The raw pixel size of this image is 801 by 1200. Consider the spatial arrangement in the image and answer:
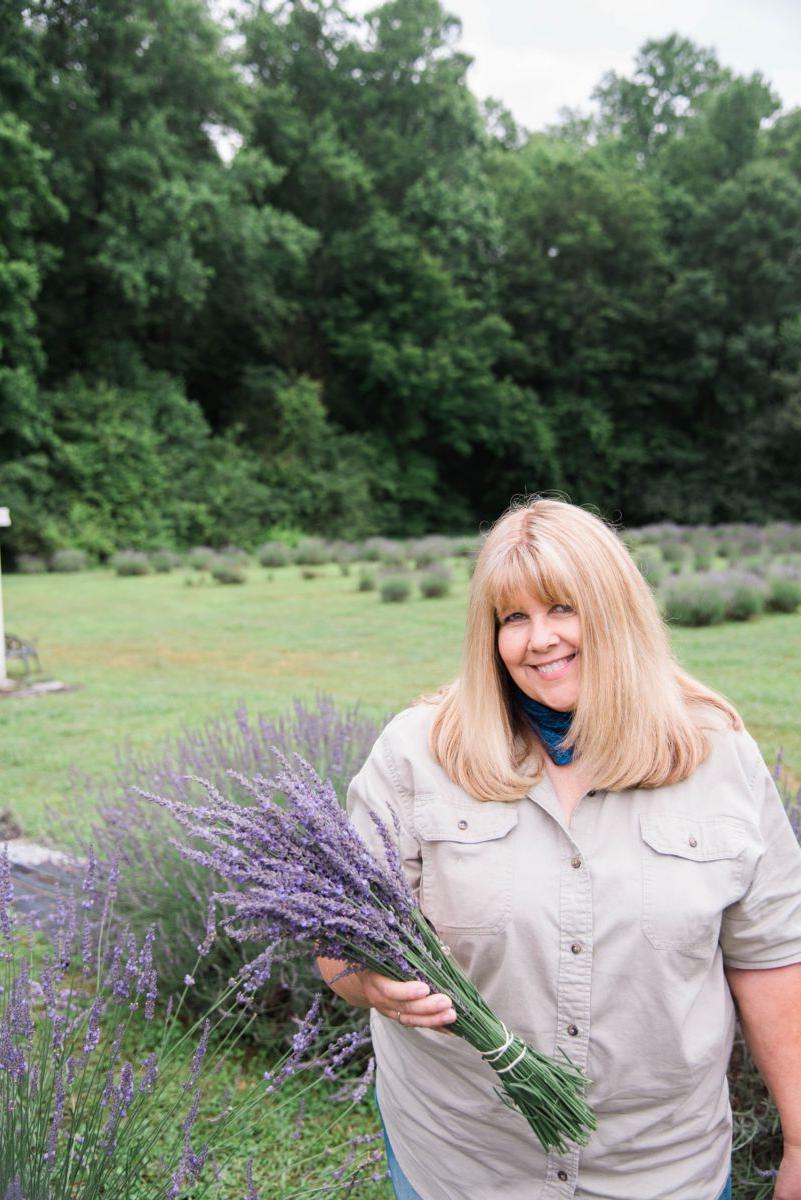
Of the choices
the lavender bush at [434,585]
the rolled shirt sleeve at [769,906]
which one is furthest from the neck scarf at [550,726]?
the lavender bush at [434,585]

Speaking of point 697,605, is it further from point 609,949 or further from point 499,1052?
point 499,1052

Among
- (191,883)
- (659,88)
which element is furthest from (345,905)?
(659,88)

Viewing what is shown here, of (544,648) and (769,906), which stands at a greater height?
(544,648)

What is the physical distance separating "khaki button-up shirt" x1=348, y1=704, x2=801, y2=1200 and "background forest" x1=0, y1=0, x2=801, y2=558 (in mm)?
22843

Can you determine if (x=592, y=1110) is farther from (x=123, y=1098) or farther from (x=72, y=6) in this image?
(x=72, y=6)

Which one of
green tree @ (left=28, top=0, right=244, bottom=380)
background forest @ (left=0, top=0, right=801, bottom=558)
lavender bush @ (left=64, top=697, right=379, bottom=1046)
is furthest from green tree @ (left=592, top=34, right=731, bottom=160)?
lavender bush @ (left=64, top=697, right=379, bottom=1046)

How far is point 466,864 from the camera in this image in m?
1.77

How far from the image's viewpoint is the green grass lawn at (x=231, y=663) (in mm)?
6738

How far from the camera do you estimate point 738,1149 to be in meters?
2.41

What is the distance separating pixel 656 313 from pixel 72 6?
21.1 metres

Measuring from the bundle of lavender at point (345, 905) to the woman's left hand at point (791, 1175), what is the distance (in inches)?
16.6

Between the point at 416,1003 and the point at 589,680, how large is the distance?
636 mm

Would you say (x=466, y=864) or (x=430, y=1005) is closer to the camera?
(x=430, y=1005)

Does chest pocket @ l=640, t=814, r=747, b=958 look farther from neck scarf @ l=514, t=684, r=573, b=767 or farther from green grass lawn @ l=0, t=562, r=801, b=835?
green grass lawn @ l=0, t=562, r=801, b=835
